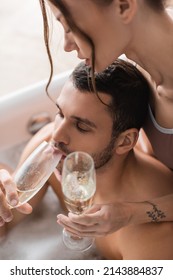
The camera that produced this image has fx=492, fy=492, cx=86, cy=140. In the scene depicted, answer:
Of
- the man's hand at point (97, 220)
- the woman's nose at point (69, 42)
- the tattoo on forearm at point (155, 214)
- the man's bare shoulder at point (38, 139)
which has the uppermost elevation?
the woman's nose at point (69, 42)

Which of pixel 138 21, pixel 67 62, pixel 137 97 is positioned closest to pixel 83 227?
pixel 137 97

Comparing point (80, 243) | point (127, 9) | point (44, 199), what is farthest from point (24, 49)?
point (127, 9)

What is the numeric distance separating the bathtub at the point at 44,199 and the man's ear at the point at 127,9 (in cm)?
86

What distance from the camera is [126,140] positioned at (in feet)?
4.63

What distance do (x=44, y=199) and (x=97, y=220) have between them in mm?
640

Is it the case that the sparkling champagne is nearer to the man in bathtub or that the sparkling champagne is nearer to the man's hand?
the man's hand

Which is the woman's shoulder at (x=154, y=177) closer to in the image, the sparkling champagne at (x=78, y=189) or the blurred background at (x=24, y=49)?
the sparkling champagne at (x=78, y=189)

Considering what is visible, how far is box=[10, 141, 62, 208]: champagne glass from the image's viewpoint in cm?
132

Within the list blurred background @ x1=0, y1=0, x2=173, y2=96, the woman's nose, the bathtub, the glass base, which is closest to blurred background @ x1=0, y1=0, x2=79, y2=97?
blurred background @ x1=0, y1=0, x2=173, y2=96

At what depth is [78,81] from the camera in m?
1.36

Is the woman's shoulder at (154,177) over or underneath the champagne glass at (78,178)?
underneath

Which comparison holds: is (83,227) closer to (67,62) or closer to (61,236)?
(61,236)

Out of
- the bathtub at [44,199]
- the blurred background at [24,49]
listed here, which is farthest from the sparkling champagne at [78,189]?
the blurred background at [24,49]

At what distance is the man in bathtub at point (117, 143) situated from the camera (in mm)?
1347
